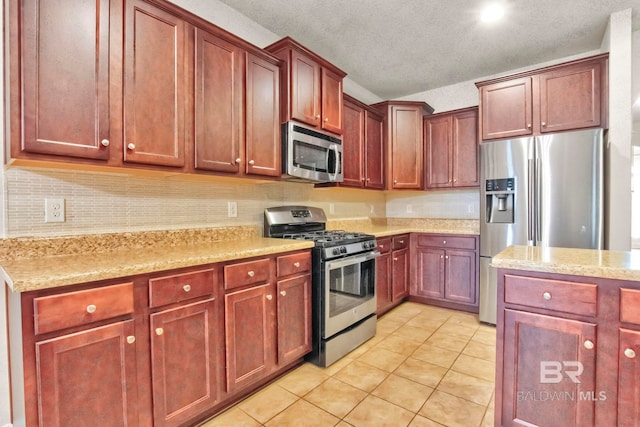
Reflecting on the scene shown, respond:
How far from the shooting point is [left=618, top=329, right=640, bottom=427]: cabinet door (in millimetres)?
1217

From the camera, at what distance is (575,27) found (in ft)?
8.89

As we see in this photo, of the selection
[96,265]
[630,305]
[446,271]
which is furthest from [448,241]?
[96,265]

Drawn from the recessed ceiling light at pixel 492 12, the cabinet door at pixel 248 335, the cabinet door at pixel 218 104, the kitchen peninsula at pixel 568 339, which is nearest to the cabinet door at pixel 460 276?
the kitchen peninsula at pixel 568 339

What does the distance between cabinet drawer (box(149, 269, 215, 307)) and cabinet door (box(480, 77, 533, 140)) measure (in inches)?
120

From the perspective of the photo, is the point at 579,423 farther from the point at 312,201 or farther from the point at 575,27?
the point at 575,27

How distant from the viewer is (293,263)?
212cm

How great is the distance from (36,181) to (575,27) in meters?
4.17

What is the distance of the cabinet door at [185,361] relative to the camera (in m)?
1.42

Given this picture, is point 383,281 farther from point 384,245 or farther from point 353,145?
point 353,145

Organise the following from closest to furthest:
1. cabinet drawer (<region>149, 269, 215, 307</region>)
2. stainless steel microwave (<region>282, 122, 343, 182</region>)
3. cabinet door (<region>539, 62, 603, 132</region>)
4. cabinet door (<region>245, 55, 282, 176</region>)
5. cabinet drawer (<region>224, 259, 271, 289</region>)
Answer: cabinet drawer (<region>149, 269, 215, 307</region>), cabinet drawer (<region>224, 259, 271, 289</region>), cabinet door (<region>245, 55, 282, 176</region>), stainless steel microwave (<region>282, 122, 343, 182</region>), cabinet door (<region>539, 62, 603, 132</region>)

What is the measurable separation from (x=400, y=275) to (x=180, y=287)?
105 inches

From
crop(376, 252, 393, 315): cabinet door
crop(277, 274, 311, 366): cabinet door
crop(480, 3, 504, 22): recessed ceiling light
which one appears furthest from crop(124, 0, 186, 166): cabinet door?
crop(480, 3, 504, 22): recessed ceiling light

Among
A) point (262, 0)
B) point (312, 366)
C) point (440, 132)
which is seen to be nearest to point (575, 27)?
point (440, 132)

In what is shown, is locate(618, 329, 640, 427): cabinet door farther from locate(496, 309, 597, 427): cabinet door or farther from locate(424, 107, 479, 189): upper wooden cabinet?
locate(424, 107, 479, 189): upper wooden cabinet
